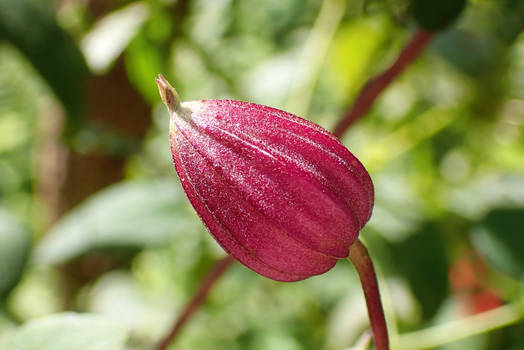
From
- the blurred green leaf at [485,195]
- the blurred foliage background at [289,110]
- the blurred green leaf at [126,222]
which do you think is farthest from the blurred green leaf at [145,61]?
the blurred green leaf at [485,195]

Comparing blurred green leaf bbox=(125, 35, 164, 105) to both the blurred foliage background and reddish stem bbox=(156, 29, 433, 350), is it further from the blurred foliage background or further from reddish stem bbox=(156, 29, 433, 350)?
reddish stem bbox=(156, 29, 433, 350)

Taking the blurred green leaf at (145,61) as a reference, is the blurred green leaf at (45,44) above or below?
above

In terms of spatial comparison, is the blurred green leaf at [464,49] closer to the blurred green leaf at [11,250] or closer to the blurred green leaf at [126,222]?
the blurred green leaf at [126,222]

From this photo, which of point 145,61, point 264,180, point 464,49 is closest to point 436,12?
point 264,180

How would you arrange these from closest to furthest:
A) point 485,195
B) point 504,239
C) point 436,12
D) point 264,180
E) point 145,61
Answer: point 264,180 < point 436,12 < point 504,239 < point 485,195 < point 145,61

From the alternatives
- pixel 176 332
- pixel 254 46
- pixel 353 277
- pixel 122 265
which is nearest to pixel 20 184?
pixel 122 265

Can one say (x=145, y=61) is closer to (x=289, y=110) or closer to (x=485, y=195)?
(x=289, y=110)

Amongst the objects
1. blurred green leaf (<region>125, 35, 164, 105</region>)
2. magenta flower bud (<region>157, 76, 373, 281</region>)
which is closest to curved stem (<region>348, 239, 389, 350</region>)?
magenta flower bud (<region>157, 76, 373, 281</region>)

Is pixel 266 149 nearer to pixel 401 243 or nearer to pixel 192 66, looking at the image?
pixel 401 243
